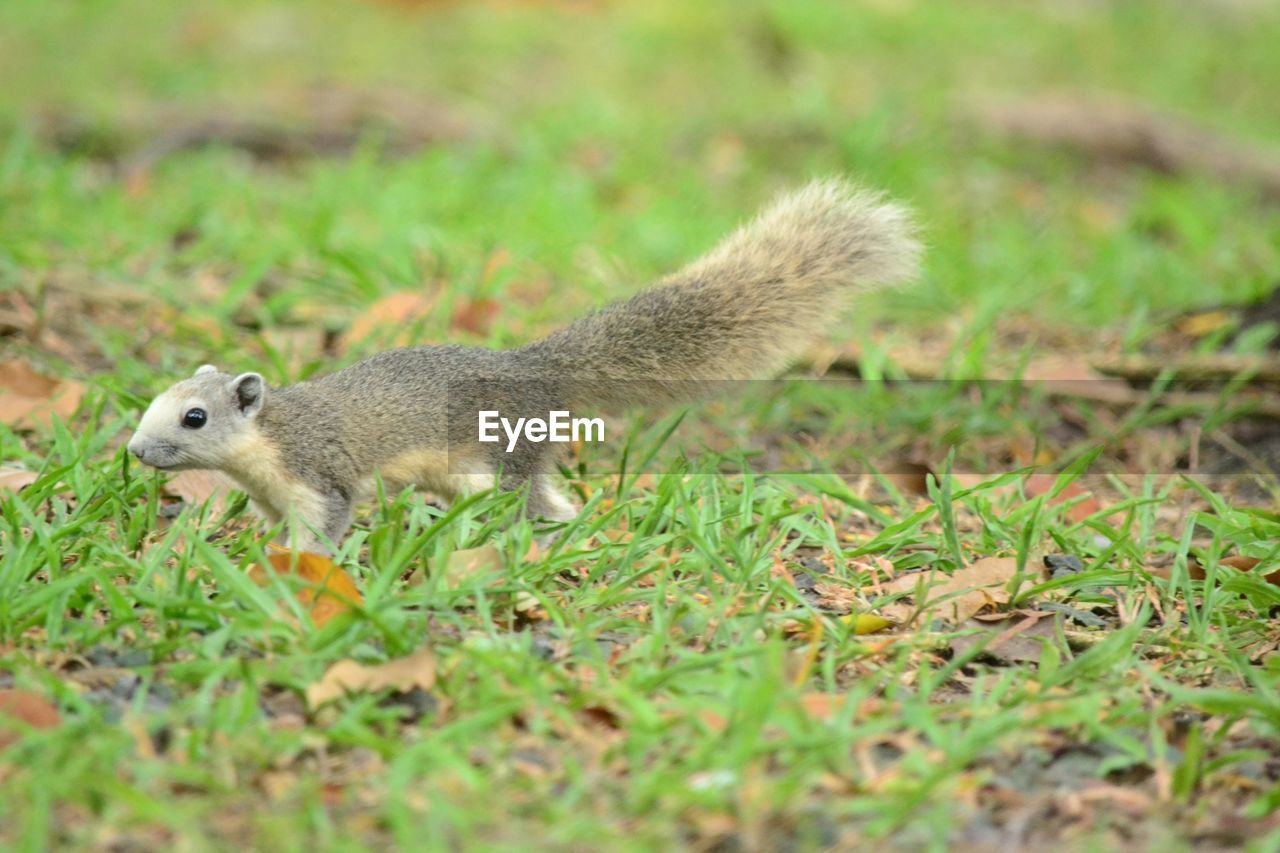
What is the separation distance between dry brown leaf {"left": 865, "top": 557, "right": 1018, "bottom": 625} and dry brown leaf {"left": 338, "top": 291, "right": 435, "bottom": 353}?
2.21 meters

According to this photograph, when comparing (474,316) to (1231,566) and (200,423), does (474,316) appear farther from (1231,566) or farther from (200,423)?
(1231,566)

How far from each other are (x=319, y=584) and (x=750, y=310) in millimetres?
1573

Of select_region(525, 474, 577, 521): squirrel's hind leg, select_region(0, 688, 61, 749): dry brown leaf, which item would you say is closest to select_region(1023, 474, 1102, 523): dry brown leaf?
select_region(525, 474, 577, 521): squirrel's hind leg

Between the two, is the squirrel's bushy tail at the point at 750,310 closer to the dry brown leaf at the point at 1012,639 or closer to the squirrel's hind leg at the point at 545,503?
the squirrel's hind leg at the point at 545,503

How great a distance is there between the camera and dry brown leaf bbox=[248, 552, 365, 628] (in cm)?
311

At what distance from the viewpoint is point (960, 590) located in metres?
3.61

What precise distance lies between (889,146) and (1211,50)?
484 centimetres

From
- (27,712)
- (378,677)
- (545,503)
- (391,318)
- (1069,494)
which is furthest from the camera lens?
(391,318)

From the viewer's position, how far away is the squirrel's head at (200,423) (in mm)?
3713

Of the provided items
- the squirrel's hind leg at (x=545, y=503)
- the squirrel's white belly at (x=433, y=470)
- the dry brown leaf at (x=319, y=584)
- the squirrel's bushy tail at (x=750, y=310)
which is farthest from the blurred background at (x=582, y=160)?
the dry brown leaf at (x=319, y=584)

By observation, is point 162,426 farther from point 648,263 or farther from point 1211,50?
point 1211,50

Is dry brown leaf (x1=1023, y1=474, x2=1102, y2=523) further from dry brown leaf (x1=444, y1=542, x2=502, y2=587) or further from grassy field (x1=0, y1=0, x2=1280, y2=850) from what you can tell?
dry brown leaf (x1=444, y1=542, x2=502, y2=587)

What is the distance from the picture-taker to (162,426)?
3.73 meters

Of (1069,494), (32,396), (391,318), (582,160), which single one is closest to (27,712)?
(32,396)
